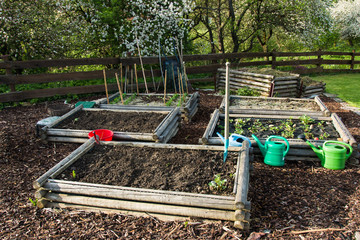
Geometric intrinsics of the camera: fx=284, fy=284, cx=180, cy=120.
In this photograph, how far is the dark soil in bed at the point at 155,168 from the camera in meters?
3.19

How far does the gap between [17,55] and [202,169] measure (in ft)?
26.1

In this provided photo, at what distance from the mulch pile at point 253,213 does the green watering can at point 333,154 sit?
0.10 metres

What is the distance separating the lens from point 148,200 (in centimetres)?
287

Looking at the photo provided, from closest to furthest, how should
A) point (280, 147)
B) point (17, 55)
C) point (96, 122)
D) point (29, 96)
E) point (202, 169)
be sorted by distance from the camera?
point (202, 169) → point (280, 147) → point (96, 122) → point (29, 96) → point (17, 55)

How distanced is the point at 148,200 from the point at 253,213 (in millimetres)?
1139

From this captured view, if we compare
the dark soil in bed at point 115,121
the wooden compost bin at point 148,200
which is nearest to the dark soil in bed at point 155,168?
the wooden compost bin at point 148,200

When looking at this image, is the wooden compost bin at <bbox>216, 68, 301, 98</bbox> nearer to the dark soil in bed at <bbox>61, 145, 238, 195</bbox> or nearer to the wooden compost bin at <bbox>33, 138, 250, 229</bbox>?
the dark soil in bed at <bbox>61, 145, 238, 195</bbox>

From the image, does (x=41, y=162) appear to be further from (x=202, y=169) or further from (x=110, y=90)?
(x=110, y=90)

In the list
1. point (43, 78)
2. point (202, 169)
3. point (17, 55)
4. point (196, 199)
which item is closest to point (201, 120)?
point (202, 169)

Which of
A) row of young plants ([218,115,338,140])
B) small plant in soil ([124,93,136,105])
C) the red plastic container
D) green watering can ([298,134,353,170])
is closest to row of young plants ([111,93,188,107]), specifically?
small plant in soil ([124,93,136,105])

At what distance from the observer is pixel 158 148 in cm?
404

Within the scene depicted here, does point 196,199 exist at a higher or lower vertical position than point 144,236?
higher

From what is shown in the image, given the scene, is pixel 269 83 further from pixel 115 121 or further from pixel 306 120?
pixel 115 121

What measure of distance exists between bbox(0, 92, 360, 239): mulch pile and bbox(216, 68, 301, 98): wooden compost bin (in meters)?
4.15
